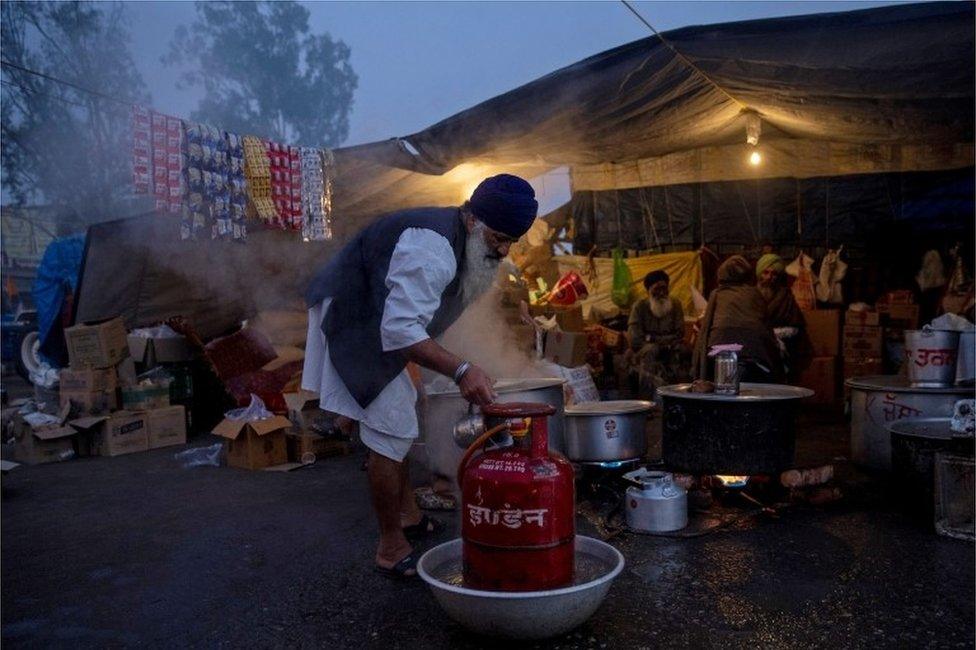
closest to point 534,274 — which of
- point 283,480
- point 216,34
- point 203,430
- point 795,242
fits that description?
point 795,242

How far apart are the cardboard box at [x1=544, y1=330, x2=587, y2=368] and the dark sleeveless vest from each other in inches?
165

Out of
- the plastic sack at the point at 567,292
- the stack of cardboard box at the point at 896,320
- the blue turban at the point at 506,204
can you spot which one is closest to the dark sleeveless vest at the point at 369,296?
the blue turban at the point at 506,204

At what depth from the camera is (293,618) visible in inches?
116

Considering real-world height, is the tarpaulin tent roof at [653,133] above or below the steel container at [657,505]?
above

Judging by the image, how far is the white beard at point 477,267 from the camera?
3102 millimetres

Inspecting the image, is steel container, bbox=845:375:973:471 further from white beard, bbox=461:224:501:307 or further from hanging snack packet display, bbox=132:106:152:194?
hanging snack packet display, bbox=132:106:152:194

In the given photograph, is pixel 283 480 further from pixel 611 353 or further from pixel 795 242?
pixel 795 242

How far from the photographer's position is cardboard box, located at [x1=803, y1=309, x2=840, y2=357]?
329 inches

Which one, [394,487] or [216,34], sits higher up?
[216,34]

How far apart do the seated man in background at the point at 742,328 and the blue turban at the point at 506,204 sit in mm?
3050

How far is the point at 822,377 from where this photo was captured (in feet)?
27.2

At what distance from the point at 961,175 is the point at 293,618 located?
8307mm

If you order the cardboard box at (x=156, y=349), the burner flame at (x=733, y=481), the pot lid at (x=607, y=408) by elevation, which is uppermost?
the cardboard box at (x=156, y=349)

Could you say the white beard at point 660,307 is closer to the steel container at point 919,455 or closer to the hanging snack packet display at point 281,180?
the steel container at point 919,455
